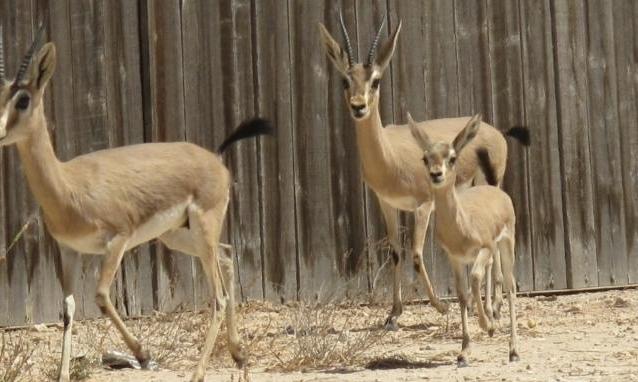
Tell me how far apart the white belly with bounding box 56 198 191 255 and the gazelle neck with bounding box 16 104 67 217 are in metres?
0.23

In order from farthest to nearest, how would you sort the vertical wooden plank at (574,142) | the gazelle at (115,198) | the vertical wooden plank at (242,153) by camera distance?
the vertical wooden plank at (574,142), the vertical wooden plank at (242,153), the gazelle at (115,198)

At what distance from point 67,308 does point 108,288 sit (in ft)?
0.90

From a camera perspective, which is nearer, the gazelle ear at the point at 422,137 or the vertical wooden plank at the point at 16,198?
the gazelle ear at the point at 422,137

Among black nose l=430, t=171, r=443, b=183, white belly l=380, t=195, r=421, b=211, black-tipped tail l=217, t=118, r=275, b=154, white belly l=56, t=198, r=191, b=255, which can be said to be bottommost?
white belly l=380, t=195, r=421, b=211

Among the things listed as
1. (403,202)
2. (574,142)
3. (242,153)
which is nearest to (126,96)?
(242,153)

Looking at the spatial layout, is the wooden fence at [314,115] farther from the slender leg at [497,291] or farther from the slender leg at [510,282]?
the slender leg at [510,282]

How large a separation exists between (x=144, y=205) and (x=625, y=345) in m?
3.35

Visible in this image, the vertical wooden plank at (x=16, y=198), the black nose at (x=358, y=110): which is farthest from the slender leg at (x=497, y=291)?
the vertical wooden plank at (x=16, y=198)

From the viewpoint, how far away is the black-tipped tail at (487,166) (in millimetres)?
11766

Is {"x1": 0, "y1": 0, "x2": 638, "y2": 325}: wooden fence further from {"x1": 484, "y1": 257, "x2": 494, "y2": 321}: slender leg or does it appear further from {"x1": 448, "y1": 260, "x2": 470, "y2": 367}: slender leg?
{"x1": 448, "y1": 260, "x2": 470, "y2": 367}: slender leg

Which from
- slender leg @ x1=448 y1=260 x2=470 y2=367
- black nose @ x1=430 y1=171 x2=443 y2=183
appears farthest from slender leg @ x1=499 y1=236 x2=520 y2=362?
black nose @ x1=430 y1=171 x2=443 y2=183

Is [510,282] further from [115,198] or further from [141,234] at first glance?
[115,198]

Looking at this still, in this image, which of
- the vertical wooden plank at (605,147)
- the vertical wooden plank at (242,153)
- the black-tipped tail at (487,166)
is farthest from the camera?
the vertical wooden plank at (605,147)

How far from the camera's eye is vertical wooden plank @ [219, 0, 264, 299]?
11.4 metres
